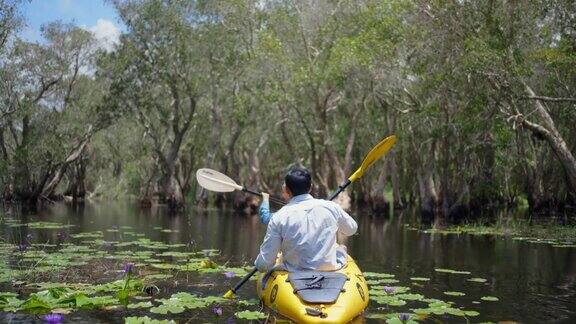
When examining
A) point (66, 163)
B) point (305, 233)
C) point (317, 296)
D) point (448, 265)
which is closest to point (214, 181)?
point (305, 233)

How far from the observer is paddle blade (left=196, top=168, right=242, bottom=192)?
28.7 ft

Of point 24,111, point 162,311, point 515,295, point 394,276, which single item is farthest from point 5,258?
point 24,111

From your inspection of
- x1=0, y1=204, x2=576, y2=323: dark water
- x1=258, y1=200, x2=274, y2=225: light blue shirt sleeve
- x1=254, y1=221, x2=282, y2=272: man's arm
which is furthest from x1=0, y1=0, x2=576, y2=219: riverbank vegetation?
x1=254, y1=221, x2=282, y2=272: man's arm

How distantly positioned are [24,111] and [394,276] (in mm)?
23142

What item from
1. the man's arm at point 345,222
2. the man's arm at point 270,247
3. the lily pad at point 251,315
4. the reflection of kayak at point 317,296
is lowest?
the lily pad at point 251,315

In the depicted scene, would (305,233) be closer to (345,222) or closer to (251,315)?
(345,222)

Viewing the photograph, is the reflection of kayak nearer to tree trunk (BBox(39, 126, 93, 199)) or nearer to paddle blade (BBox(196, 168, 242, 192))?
paddle blade (BBox(196, 168, 242, 192))

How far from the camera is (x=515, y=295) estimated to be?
787 centimetres

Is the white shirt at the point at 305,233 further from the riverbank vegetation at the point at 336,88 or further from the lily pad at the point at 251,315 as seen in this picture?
the riverbank vegetation at the point at 336,88

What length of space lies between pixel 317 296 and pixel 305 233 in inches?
23.9

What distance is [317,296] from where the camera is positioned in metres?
5.34

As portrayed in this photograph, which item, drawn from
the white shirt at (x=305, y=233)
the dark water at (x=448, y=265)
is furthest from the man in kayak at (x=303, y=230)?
the dark water at (x=448, y=265)

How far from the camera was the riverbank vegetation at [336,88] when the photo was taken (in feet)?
55.1

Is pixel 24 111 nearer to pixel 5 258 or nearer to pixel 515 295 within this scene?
pixel 5 258
